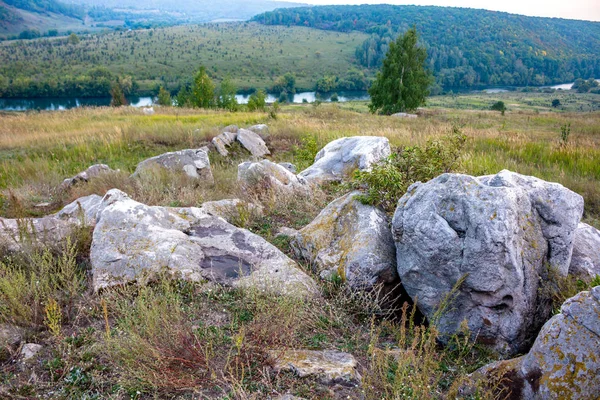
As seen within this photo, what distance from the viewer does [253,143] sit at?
1520cm

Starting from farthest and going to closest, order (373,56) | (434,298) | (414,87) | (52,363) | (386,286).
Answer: (373,56), (414,87), (386,286), (434,298), (52,363)

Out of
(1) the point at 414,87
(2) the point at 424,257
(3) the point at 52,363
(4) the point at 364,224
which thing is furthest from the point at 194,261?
(1) the point at 414,87

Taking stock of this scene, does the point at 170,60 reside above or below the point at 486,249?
above

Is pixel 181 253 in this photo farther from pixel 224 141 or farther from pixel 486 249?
pixel 224 141

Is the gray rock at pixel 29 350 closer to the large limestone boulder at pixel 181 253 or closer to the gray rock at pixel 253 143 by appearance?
the large limestone boulder at pixel 181 253

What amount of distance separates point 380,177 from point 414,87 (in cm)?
3628

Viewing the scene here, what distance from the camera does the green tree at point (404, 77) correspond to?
38375 millimetres

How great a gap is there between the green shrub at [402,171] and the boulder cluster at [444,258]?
1.12ft

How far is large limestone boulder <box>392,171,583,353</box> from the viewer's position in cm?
387

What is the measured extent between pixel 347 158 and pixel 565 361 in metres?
7.09

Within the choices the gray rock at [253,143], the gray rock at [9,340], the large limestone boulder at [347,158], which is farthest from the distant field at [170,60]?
the gray rock at [9,340]

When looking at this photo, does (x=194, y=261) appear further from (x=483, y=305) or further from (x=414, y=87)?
(x=414, y=87)

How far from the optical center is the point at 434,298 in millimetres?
4238

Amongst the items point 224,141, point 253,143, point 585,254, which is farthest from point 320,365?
point 224,141
